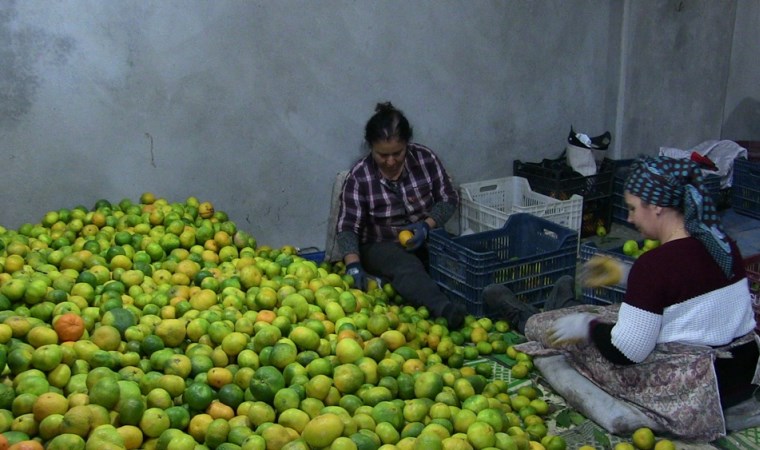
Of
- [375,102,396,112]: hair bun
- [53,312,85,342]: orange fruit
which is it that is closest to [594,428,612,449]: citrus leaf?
[53,312,85,342]: orange fruit

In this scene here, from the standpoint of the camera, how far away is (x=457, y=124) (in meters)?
6.05

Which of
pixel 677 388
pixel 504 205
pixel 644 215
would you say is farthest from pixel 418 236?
pixel 677 388

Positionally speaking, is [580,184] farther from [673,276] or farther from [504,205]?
[673,276]

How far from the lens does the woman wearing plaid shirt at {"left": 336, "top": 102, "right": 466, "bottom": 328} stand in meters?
4.80

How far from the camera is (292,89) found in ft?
17.3

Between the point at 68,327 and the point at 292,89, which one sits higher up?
the point at 292,89

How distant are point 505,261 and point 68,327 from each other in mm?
2680

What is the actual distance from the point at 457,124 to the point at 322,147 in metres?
1.24

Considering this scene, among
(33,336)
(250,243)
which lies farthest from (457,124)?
(33,336)

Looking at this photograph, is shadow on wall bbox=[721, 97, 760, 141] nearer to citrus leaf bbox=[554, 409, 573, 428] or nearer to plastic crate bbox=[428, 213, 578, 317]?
plastic crate bbox=[428, 213, 578, 317]

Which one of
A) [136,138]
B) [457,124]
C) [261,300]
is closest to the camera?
[261,300]

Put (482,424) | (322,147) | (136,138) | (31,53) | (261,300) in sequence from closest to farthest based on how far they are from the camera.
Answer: (482,424) < (261,300) < (31,53) < (136,138) < (322,147)

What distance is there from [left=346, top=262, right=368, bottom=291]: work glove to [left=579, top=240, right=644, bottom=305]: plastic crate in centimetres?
142

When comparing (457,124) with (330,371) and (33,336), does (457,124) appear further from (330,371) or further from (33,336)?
(33,336)
